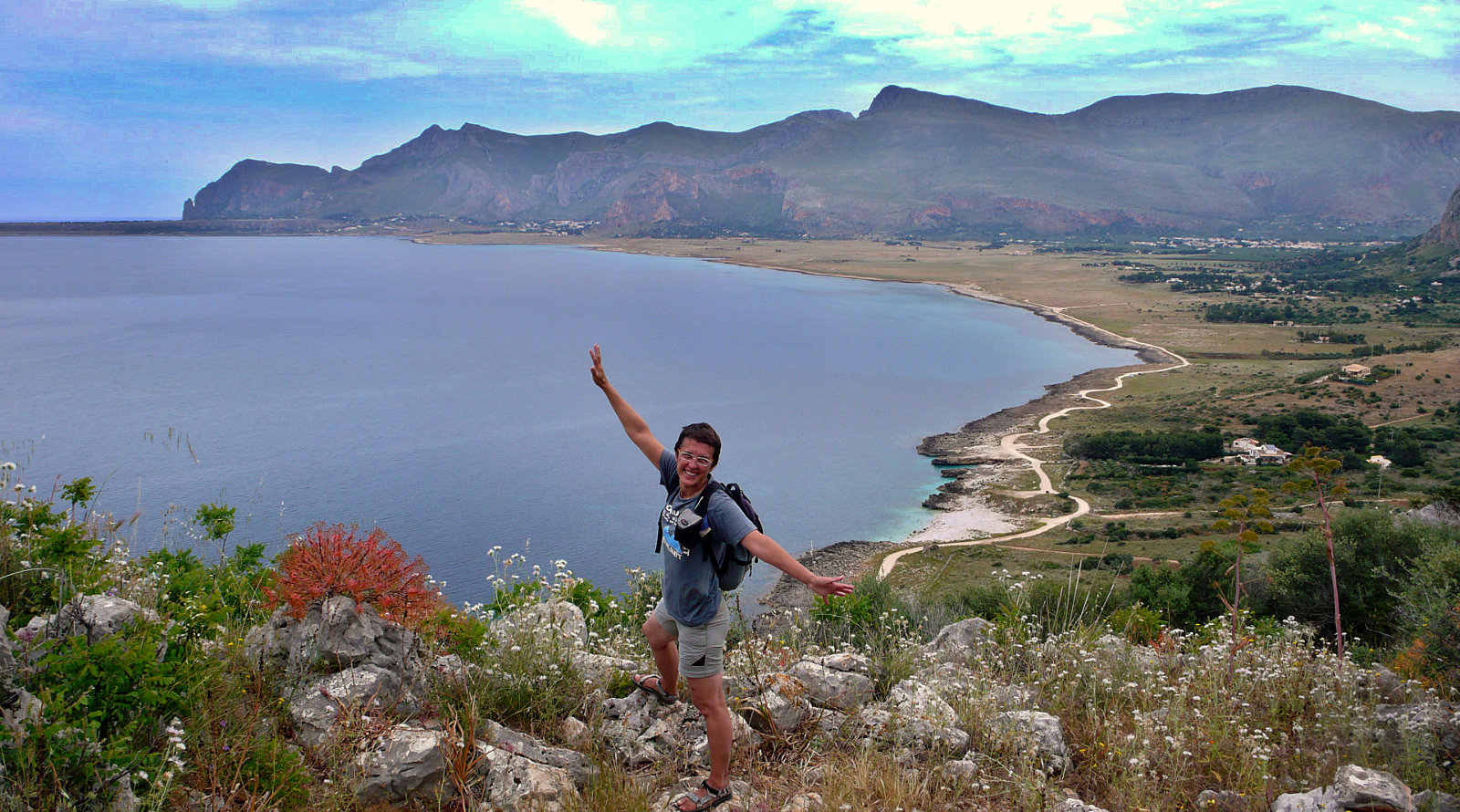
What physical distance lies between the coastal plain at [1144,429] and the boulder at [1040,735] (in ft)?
6.92

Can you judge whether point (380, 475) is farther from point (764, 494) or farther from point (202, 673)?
point (202, 673)

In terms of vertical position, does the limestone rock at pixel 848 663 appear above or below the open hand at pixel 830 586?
below

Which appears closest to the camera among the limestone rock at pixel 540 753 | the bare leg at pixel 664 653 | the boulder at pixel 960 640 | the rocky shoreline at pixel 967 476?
the limestone rock at pixel 540 753

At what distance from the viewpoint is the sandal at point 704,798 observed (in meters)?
3.69

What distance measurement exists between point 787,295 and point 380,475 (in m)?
70.3

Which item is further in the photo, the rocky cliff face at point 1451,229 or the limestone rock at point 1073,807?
the rocky cliff face at point 1451,229

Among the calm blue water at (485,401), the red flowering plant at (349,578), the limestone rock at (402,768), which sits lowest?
the calm blue water at (485,401)

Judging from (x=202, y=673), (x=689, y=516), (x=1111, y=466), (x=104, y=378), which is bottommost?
(x=1111, y=466)

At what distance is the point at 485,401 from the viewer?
42.3 meters

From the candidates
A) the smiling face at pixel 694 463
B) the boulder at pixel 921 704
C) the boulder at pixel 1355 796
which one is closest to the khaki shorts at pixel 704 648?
the smiling face at pixel 694 463

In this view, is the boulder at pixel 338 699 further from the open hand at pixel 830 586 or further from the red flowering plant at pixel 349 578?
the open hand at pixel 830 586

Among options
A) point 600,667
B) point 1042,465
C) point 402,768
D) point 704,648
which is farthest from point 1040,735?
point 1042,465

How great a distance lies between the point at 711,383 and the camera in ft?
158

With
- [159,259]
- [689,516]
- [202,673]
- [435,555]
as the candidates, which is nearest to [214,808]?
[202,673]
